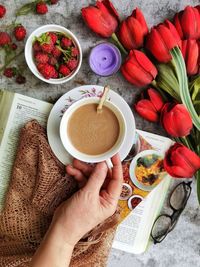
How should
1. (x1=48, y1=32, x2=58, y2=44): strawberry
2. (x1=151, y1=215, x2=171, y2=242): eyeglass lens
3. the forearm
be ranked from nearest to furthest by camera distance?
the forearm, (x1=48, y1=32, x2=58, y2=44): strawberry, (x1=151, y1=215, x2=171, y2=242): eyeglass lens

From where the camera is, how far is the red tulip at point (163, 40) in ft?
3.22

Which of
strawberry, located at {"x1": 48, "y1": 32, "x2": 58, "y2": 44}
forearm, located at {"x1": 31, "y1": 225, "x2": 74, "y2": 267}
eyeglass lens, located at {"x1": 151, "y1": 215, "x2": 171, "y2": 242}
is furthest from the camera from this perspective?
eyeglass lens, located at {"x1": 151, "y1": 215, "x2": 171, "y2": 242}

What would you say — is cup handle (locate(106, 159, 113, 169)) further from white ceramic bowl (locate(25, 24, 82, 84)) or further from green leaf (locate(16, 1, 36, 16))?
green leaf (locate(16, 1, 36, 16))

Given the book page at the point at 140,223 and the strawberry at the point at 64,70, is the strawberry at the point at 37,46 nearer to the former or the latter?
the strawberry at the point at 64,70

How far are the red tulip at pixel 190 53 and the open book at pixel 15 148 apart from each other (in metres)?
0.19

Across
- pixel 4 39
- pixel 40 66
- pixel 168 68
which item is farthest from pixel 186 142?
pixel 4 39

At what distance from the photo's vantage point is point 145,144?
1064 mm

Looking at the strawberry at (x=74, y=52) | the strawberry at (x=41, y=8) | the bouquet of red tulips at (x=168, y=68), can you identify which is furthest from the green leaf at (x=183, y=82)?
the strawberry at (x=41, y=8)

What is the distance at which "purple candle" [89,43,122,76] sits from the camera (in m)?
1.04

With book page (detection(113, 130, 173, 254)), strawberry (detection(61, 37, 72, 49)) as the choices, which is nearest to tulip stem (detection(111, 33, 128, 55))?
strawberry (detection(61, 37, 72, 49))

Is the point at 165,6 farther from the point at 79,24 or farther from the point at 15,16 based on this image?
the point at 15,16

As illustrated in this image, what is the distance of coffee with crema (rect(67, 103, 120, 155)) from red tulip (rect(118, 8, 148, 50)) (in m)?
0.18

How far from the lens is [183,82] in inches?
39.5

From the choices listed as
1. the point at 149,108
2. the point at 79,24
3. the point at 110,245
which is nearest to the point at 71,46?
the point at 79,24
